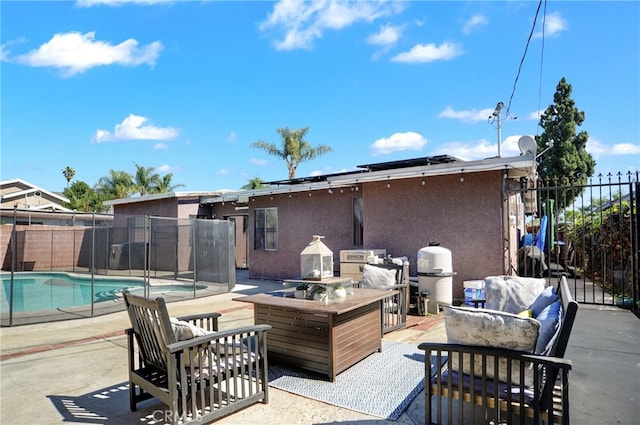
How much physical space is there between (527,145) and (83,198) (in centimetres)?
2839

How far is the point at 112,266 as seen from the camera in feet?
44.1

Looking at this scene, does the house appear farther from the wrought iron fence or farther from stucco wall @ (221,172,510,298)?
the wrought iron fence

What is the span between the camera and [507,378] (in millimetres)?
2264

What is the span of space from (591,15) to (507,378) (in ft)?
21.4

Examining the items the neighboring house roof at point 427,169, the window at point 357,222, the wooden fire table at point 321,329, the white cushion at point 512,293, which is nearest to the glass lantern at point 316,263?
the wooden fire table at point 321,329

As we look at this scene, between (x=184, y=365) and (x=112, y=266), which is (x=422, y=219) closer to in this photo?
(x=184, y=365)

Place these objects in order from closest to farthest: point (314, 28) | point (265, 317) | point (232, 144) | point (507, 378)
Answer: point (507, 378), point (265, 317), point (314, 28), point (232, 144)

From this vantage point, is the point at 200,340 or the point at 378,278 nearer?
the point at 200,340

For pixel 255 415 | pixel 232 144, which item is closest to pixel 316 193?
pixel 255 415

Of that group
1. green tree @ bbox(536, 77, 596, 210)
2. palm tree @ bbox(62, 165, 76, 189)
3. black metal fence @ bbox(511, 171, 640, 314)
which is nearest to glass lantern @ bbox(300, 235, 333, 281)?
black metal fence @ bbox(511, 171, 640, 314)

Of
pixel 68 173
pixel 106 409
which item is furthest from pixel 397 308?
pixel 68 173

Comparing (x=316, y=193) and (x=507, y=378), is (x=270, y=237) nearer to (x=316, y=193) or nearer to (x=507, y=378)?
(x=316, y=193)

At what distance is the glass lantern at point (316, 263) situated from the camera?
13.9 ft

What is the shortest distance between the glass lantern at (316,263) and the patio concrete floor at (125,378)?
128cm
